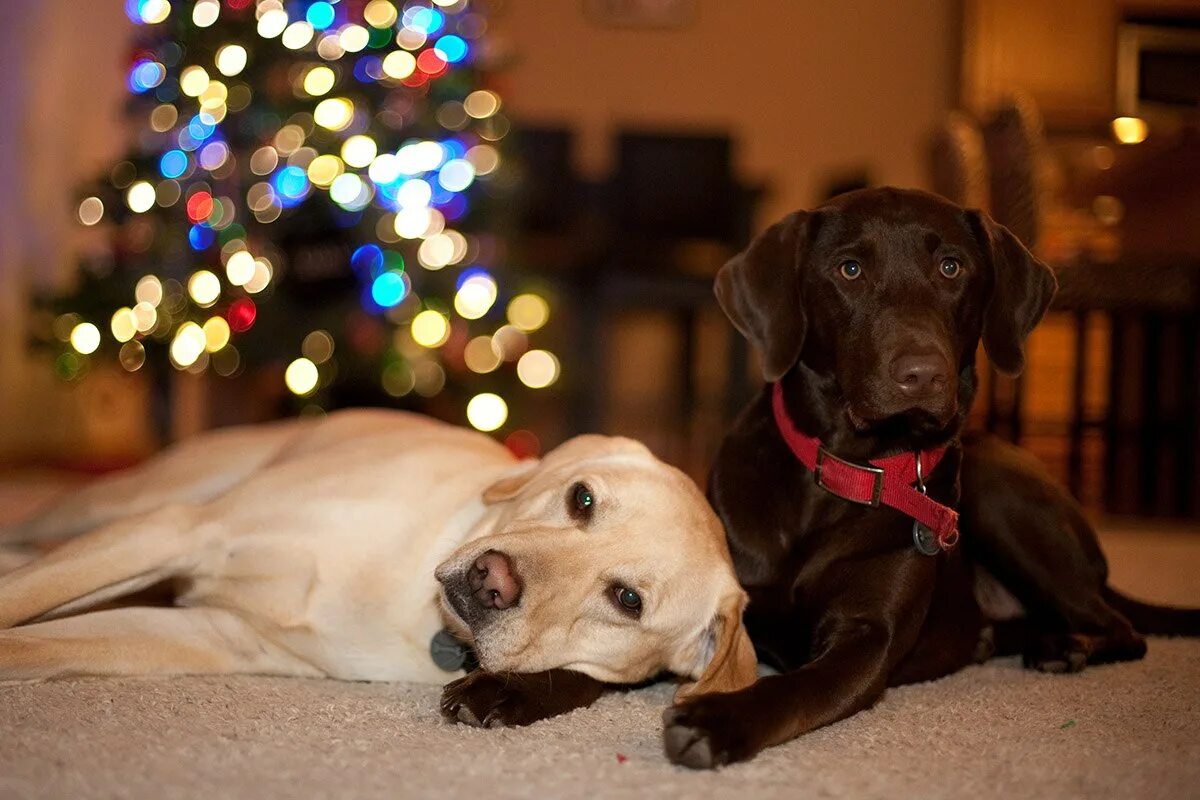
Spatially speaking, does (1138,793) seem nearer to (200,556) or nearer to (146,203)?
(200,556)

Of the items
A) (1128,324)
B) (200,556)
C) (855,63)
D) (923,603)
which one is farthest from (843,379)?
(855,63)

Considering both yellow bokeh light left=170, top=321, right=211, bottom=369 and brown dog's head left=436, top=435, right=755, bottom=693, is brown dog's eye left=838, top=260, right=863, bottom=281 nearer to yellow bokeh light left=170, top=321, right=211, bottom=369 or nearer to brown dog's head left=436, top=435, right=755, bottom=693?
brown dog's head left=436, top=435, right=755, bottom=693

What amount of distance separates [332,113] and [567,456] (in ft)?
8.95

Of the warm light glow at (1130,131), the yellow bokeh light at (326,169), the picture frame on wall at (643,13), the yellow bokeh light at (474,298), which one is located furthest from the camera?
the picture frame on wall at (643,13)

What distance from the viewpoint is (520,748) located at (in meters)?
1.64

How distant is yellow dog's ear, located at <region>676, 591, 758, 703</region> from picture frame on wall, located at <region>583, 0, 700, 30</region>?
25.8ft

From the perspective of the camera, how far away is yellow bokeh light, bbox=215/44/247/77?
14.0 ft

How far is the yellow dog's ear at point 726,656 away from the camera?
1.75m

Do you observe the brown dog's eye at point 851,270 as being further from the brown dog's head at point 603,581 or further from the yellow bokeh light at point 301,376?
the yellow bokeh light at point 301,376

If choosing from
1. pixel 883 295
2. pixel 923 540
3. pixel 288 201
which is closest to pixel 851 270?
pixel 883 295

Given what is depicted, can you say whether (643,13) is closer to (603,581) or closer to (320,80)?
(320,80)

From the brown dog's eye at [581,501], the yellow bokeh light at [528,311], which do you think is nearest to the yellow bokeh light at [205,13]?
the yellow bokeh light at [528,311]

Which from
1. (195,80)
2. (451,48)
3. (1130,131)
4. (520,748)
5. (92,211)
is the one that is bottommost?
(520,748)

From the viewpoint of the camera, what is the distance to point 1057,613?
8.01 feet
